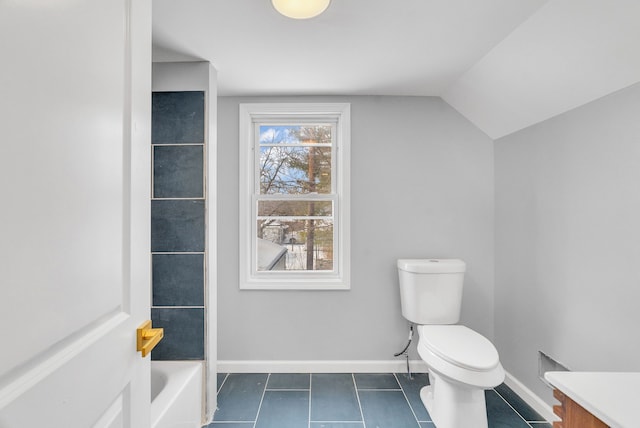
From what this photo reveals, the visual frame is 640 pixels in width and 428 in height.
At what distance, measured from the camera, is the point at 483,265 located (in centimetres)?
252

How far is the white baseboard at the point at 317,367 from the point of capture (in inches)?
98.3

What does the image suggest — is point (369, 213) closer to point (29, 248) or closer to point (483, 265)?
point (483, 265)

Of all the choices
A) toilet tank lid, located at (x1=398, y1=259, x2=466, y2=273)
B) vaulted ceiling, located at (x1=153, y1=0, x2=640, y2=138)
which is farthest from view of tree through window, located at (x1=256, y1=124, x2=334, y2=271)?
toilet tank lid, located at (x1=398, y1=259, x2=466, y2=273)

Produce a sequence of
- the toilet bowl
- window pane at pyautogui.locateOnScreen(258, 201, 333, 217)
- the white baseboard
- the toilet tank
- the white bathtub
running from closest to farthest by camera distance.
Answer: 1. the white bathtub
2. the toilet bowl
3. the toilet tank
4. the white baseboard
5. window pane at pyautogui.locateOnScreen(258, 201, 333, 217)

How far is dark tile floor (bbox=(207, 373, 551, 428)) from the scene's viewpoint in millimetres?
1929

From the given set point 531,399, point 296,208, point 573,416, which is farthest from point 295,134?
point 531,399

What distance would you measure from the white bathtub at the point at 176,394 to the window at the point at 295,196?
2.75ft

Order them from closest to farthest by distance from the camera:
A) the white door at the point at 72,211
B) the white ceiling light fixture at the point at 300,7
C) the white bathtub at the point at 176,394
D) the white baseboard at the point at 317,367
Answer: the white door at the point at 72,211
the white ceiling light fixture at the point at 300,7
the white bathtub at the point at 176,394
the white baseboard at the point at 317,367

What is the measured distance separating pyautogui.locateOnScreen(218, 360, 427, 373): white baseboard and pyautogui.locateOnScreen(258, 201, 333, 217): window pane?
3.72 ft

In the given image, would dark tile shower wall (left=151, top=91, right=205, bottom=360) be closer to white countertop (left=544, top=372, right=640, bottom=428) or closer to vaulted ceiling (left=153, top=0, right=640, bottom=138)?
vaulted ceiling (left=153, top=0, right=640, bottom=138)

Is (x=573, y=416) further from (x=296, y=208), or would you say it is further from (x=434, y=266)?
(x=296, y=208)

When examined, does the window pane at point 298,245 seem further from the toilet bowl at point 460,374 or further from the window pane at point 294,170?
the toilet bowl at point 460,374

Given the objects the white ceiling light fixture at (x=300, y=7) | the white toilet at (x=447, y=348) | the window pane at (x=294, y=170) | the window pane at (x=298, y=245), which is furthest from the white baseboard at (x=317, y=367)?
the white ceiling light fixture at (x=300, y=7)

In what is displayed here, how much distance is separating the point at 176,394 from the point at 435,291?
5.41ft
